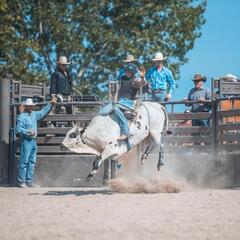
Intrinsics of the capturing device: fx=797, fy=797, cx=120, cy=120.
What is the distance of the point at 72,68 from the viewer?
36875mm

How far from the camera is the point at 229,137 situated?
615 inches

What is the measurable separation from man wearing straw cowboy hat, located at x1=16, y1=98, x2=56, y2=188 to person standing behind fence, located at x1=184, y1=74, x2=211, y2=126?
2916 mm

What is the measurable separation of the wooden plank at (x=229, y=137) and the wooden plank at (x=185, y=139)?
0.28 m

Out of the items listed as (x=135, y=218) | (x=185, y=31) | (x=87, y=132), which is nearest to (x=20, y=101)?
(x=87, y=132)

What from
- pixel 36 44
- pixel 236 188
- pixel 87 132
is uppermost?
pixel 36 44

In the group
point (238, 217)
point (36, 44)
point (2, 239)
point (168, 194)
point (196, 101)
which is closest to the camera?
point (2, 239)

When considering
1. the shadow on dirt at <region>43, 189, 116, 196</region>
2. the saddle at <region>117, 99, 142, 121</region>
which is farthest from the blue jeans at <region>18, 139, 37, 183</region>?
the saddle at <region>117, 99, 142, 121</region>

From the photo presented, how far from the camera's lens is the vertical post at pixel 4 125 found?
17219mm

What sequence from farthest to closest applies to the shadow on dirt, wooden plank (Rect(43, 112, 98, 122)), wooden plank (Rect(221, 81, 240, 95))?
wooden plank (Rect(43, 112, 98, 122)) < wooden plank (Rect(221, 81, 240, 95)) < the shadow on dirt

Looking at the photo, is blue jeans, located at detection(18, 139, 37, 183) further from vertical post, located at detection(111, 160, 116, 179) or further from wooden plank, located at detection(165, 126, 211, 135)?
wooden plank, located at detection(165, 126, 211, 135)

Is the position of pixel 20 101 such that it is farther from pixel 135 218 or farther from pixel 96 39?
pixel 96 39

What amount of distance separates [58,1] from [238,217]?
26732 millimetres

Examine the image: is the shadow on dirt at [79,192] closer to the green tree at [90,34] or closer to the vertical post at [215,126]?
the vertical post at [215,126]

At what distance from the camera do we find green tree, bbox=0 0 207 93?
3481 cm
